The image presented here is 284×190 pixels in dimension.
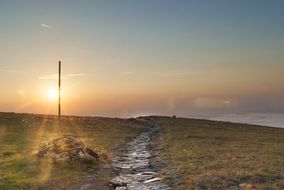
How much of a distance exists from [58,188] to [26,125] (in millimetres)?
37844

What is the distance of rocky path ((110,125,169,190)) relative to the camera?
67.2 ft

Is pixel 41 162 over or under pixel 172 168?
over

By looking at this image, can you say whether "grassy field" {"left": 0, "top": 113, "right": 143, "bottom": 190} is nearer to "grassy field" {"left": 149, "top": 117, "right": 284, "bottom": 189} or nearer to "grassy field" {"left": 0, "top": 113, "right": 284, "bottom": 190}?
"grassy field" {"left": 0, "top": 113, "right": 284, "bottom": 190}

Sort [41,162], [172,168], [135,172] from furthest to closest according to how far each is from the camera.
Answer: [41,162] → [172,168] → [135,172]

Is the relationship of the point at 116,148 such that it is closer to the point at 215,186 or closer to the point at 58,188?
the point at 58,188

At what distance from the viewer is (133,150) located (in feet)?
117

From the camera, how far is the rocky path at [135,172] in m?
20.5

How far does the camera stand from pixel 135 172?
24547 millimetres

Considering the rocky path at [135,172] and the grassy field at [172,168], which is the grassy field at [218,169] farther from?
the rocky path at [135,172]

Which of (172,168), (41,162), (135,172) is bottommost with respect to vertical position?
(135,172)

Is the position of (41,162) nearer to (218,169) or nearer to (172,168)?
(172,168)

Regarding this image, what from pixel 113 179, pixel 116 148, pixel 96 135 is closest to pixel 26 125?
pixel 96 135

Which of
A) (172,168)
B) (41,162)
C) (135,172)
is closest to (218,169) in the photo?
(172,168)

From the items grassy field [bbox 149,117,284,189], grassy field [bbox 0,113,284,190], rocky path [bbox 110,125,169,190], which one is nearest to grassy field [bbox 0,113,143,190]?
grassy field [bbox 0,113,284,190]
